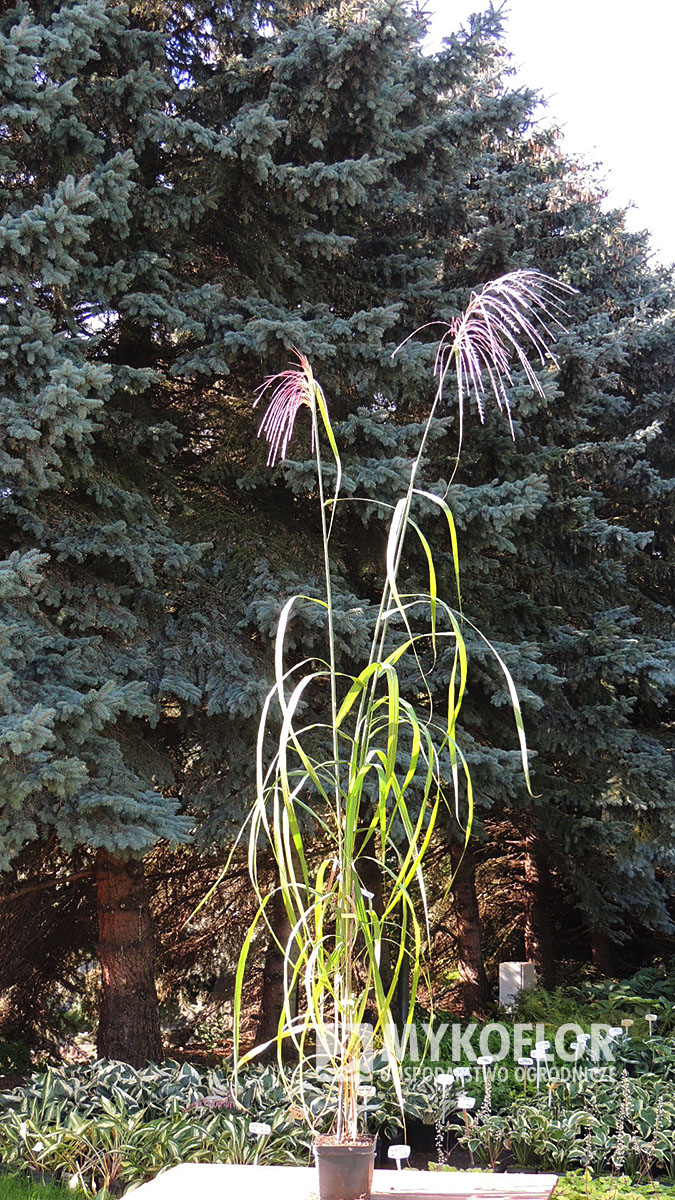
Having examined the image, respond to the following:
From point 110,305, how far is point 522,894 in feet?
20.4

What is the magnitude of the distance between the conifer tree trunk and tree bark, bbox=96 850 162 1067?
3.58 m

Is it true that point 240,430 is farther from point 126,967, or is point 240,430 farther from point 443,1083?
point 443,1083

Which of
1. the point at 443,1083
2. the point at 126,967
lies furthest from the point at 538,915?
the point at 443,1083

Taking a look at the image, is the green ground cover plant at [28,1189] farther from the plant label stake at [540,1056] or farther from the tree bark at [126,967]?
the plant label stake at [540,1056]

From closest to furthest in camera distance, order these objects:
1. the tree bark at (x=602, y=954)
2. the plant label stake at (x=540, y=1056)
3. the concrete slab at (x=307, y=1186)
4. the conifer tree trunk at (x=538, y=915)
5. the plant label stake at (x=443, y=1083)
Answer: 1. the concrete slab at (x=307, y=1186)
2. the plant label stake at (x=443, y=1083)
3. the plant label stake at (x=540, y=1056)
4. the conifer tree trunk at (x=538, y=915)
5. the tree bark at (x=602, y=954)

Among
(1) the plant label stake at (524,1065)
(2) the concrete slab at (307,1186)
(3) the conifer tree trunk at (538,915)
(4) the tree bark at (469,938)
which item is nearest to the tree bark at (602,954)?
(3) the conifer tree trunk at (538,915)

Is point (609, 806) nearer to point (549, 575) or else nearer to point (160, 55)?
point (549, 575)

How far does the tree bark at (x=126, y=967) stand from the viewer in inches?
204

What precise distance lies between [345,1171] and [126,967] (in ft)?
12.6

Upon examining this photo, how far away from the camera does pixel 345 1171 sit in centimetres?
171

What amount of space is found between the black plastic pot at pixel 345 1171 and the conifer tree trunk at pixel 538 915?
21.1 ft


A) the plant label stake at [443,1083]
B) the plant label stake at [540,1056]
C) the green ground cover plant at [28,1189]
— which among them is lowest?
the green ground cover plant at [28,1189]

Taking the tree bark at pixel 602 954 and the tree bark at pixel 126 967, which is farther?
the tree bark at pixel 602 954

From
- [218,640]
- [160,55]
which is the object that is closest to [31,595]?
[218,640]
